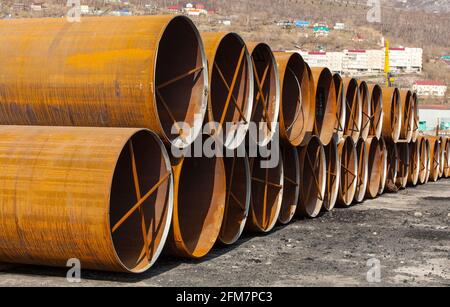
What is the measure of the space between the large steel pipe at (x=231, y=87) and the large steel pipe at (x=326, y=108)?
14.1ft

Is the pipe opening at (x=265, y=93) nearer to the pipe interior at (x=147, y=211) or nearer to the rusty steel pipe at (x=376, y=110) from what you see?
the pipe interior at (x=147, y=211)

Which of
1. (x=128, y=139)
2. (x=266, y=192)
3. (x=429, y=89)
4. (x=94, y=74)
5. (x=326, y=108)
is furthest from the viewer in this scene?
(x=429, y=89)

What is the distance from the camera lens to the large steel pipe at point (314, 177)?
14.2 m

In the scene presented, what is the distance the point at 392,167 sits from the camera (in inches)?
Result: 829

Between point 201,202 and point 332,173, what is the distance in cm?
595

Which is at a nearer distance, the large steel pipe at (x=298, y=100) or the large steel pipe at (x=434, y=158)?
the large steel pipe at (x=298, y=100)

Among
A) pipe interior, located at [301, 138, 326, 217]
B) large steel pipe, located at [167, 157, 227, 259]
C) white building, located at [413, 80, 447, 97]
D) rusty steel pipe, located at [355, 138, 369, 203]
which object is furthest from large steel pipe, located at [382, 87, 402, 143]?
white building, located at [413, 80, 447, 97]

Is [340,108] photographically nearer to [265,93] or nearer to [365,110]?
[365,110]

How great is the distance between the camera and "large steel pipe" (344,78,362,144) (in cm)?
1644

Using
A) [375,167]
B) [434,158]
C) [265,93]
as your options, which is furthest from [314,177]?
[434,158]

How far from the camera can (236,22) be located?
433ft

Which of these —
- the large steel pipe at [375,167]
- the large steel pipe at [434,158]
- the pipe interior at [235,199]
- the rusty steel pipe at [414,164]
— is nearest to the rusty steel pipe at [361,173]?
the large steel pipe at [375,167]
